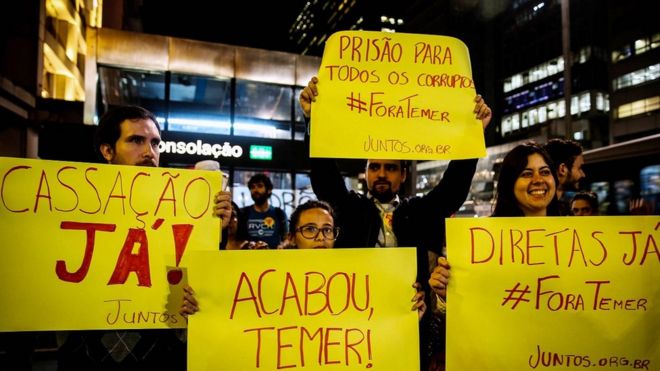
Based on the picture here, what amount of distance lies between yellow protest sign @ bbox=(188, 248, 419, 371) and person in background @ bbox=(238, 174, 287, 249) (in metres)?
4.49

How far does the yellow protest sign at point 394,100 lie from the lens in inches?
85.4

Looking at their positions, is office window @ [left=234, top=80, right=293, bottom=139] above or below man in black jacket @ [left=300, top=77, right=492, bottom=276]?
above

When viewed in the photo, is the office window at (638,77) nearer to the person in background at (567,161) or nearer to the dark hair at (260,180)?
the dark hair at (260,180)

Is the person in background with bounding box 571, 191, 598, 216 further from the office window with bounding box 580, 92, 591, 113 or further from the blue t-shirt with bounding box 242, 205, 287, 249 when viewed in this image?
the office window with bounding box 580, 92, 591, 113

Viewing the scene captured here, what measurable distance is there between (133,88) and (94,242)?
1188cm

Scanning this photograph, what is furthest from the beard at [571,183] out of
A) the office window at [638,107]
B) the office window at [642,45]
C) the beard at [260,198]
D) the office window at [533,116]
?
the office window at [533,116]

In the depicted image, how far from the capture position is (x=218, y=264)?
6.14ft

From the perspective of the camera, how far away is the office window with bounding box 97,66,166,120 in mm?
12031

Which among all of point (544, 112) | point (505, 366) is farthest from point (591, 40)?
point (505, 366)

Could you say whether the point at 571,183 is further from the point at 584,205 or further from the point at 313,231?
the point at 313,231

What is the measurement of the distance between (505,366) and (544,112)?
76703 millimetres

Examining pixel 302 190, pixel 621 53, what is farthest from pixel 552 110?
pixel 302 190

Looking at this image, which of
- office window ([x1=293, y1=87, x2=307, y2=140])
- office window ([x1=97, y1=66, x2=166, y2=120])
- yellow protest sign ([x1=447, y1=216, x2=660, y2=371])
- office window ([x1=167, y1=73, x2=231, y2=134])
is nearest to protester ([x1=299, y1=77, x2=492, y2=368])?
yellow protest sign ([x1=447, y1=216, x2=660, y2=371])

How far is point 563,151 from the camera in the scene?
377cm
